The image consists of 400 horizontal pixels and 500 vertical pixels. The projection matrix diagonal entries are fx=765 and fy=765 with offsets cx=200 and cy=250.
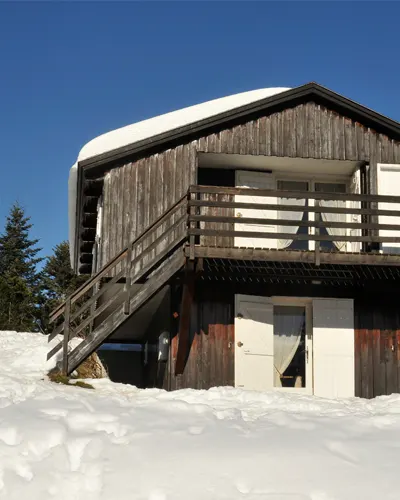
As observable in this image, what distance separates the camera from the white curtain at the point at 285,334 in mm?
15656

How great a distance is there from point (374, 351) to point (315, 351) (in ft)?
4.07

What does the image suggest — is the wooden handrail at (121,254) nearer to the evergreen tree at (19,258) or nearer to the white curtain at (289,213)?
the white curtain at (289,213)

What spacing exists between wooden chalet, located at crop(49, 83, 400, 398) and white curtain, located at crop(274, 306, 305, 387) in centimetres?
2

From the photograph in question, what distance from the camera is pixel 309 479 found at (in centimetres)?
812

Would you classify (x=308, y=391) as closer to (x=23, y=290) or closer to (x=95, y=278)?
(x=95, y=278)

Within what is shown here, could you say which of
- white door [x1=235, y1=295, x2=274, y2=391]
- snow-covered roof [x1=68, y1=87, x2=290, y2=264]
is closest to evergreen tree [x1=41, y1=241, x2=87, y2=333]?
snow-covered roof [x1=68, y1=87, x2=290, y2=264]

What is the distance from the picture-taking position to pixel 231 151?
16250mm

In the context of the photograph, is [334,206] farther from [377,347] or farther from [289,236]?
[377,347]

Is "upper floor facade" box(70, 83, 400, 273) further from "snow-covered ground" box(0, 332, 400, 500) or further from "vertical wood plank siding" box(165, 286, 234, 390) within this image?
"snow-covered ground" box(0, 332, 400, 500)

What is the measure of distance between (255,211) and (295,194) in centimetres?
202

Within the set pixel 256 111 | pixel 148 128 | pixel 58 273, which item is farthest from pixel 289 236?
pixel 58 273

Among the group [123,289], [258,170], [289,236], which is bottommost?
[123,289]

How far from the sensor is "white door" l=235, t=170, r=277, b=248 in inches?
641

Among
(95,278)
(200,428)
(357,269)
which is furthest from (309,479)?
(357,269)
